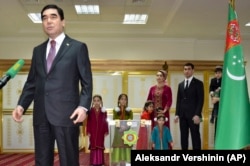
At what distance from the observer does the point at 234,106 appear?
2514 mm

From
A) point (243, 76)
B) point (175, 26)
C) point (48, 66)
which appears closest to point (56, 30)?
point (48, 66)

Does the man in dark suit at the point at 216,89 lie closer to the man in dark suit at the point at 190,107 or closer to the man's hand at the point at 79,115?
the man in dark suit at the point at 190,107

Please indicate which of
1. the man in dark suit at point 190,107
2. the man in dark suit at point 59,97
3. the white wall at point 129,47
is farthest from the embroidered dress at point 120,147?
the white wall at point 129,47

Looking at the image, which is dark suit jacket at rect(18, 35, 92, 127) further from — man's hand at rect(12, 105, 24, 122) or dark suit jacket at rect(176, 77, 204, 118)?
dark suit jacket at rect(176, 77, 204, 118)

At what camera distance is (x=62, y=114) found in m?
1.74

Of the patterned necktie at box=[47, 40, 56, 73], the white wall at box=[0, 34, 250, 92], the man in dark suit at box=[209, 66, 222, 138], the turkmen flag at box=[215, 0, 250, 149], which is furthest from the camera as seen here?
the white wall at box=[0, 34, 250, 92]

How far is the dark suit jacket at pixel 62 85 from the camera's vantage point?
1.75 m

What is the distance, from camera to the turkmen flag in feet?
8.13

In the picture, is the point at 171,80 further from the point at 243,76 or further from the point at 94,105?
the point at 243,76

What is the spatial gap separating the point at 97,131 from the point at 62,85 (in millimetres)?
3382

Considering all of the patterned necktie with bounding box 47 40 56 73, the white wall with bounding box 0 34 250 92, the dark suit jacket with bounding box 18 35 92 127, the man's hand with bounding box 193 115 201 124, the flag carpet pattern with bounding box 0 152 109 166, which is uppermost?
the white wall with bounding box 0 34 250 92

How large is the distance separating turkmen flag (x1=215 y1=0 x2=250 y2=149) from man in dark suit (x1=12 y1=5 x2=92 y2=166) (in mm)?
1238

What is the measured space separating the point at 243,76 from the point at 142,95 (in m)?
4.84

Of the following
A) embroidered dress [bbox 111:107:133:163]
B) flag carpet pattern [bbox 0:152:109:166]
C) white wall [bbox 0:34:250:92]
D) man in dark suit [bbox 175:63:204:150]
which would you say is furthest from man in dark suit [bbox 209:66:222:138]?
white wall [bbox 0:34:250:92]
